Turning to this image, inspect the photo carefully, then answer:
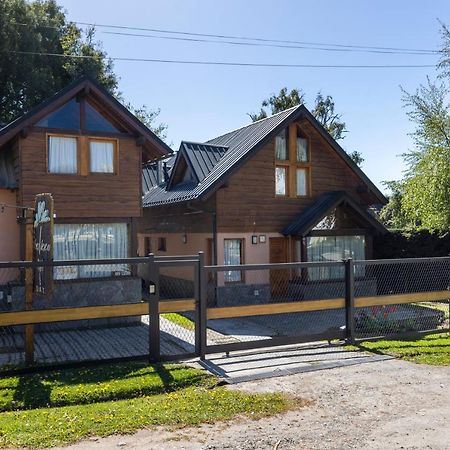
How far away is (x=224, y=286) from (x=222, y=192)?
9.70 ft

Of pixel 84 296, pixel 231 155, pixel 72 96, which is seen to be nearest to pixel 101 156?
pixel 72 96

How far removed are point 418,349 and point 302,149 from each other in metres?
10.0

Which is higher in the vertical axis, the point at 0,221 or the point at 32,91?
the point at 32,91

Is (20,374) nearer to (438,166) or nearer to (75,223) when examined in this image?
(75,223)

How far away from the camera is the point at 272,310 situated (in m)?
8.96

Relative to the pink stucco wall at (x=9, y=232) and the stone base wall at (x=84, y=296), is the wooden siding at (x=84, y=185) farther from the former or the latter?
the stone base wall at (x=84, y=296)

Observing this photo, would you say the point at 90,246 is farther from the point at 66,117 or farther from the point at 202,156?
the point at 202,156

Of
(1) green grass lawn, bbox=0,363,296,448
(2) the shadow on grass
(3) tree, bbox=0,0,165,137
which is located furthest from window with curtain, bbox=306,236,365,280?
(3) tree, bbox=0,0,165,137

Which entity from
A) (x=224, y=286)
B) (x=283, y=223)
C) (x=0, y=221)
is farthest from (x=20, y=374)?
(x=283, y=223)

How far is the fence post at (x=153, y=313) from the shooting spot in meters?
8.10

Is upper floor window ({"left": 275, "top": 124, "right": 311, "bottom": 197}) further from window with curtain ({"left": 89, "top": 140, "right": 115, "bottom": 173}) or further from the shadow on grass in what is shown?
the shadow on grass

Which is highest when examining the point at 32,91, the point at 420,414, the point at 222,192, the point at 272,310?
the point at 32,91

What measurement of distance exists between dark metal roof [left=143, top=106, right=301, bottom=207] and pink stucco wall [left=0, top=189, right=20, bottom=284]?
5194 millimetres

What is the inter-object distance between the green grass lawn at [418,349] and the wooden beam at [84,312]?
11.6 ft
